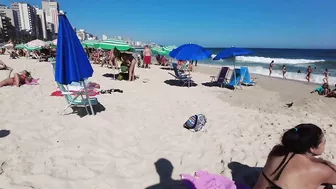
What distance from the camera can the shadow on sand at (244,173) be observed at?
278cm

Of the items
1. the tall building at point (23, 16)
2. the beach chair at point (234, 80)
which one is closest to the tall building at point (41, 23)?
the tall building at point (23, 16)

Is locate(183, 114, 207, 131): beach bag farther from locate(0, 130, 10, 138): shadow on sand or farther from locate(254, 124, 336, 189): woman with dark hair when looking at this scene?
locate(0, 130, 10, 138): shadow on sand

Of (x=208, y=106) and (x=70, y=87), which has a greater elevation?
(x=70, y=87)

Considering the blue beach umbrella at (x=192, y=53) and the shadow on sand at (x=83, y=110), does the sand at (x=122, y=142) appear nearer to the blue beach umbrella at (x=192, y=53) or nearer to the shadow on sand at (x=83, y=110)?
the shadow on sand at (x=83, y=110)

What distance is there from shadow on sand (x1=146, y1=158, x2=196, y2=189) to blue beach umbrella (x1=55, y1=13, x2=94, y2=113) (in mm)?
2149

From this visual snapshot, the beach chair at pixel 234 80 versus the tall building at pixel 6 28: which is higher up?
the tall building at pixel 6 28

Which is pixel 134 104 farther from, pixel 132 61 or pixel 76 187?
pixel 132 61

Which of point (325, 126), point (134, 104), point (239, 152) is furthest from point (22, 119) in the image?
point (325, 126)

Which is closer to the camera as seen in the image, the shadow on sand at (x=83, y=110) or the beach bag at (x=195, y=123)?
the beach bag at (x=195, y=123)

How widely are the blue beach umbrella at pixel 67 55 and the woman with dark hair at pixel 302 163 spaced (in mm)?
3427

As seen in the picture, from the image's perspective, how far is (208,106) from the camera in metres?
6.07

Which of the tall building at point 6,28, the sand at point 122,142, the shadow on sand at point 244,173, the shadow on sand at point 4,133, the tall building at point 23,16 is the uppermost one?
the tall building at point 23,16

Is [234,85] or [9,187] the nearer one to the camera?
[9,187]

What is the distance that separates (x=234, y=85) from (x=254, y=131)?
559cm
